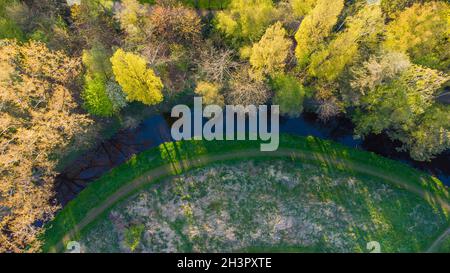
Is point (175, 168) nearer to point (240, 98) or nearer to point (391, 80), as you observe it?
point (240, 98)

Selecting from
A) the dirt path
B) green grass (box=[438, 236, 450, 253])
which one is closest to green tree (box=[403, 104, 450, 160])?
the dirt path

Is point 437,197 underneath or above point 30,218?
above

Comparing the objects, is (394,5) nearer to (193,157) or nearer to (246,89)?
(246,89)

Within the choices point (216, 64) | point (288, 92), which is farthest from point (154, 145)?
point (288, 92)

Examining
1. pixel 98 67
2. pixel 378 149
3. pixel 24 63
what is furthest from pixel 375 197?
pixel 24 63

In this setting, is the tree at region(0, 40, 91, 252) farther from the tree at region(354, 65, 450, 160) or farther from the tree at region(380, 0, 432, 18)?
the tree at region(380, 0, 432, 18)

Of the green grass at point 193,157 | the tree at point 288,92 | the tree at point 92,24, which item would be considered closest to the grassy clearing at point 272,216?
the green grass at point 193,157
